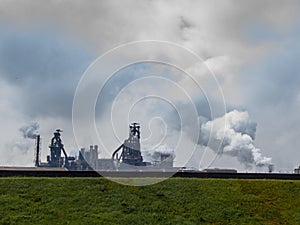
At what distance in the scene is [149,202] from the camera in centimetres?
1808

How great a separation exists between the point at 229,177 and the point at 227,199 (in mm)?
3042

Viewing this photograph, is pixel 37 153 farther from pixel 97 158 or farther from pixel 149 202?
pixel 149 202

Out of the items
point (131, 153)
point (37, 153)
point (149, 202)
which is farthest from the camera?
point (37, 153)

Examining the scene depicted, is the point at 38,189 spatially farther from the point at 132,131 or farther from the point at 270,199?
the point at 132,131

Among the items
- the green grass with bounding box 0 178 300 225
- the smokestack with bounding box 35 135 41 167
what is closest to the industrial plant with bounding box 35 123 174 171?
the smokestack with bounding box 35 135 41 167

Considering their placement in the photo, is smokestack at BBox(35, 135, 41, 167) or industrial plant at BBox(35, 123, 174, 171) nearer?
industrial plant at BBox(35, 123, 174, 171)

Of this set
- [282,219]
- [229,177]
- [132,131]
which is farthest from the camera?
[132,131]

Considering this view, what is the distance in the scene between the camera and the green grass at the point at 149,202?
16734 mm

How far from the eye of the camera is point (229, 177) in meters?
21.8

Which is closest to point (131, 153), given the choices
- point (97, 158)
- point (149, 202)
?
point (97, 158)

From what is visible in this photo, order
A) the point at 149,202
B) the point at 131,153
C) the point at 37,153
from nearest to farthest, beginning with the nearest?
1. the point at 149,202
2. the point at 131,153
3. the point at 37,153

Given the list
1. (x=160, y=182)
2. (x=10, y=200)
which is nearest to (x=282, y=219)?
(x=160, y=182)

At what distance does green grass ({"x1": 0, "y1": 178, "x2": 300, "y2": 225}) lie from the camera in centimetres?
1673

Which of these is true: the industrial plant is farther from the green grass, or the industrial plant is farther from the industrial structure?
the green grass
